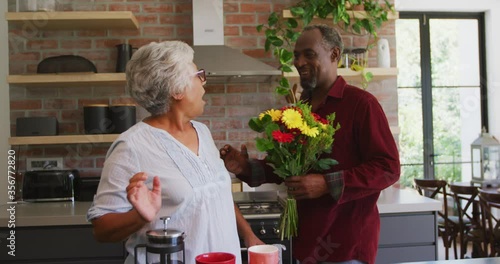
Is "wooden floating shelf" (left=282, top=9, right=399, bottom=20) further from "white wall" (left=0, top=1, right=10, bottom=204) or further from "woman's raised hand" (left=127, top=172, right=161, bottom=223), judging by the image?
"woman's raised hand" (left=127, top=172, right=161, bottom=223)

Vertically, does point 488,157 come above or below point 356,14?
below

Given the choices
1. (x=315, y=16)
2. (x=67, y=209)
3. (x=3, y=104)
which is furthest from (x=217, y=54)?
(x=3, y=104)

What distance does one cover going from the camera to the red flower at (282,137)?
1.43 metres

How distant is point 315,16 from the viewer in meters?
3.25

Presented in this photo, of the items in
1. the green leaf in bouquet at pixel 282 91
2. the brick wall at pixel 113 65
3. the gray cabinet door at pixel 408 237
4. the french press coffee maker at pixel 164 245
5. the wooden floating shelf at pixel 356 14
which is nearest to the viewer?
the french press coffee maker at pixel 164 245

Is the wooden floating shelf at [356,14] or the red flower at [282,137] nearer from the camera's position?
the red flower at [282,137]

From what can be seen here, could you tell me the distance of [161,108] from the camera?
1.46m

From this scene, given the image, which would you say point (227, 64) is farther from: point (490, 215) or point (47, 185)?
point (490, 215)

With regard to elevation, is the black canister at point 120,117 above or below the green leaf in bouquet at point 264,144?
above

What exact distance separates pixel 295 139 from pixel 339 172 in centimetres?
23

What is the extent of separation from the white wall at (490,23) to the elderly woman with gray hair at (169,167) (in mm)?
4429

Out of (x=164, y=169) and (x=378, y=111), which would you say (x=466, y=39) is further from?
(x=164, y=169)

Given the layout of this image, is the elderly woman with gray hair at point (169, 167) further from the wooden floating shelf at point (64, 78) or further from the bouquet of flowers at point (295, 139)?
the wooden floating shelf at point (64, 78)

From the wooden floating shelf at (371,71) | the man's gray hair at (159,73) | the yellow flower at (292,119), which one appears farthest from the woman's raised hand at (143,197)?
the wooden floating shelf at (371,71)
